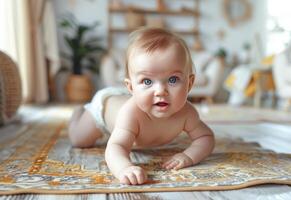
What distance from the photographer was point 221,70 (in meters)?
4.27

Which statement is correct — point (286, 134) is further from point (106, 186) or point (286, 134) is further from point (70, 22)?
point (70, 22)

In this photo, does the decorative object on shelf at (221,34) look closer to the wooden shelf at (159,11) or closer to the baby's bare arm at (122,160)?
the wooden shelf at (159,11)

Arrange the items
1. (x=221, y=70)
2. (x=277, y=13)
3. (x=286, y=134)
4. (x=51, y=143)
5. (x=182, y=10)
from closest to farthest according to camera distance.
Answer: (x=51, y=143) < (x=286, y=134) < (x=221, y=70) < (x=277, y=13) < (x=182, y=10)

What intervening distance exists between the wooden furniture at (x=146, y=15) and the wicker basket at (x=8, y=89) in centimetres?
300

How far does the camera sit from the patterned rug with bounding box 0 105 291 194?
2.52 ft

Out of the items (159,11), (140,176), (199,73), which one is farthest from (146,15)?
(140,176)

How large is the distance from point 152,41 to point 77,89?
3.68 m

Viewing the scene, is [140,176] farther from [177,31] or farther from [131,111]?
[177,31]

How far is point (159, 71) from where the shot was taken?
2.78 ft

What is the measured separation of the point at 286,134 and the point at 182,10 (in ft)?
11.4

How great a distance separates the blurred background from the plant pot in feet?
0.04

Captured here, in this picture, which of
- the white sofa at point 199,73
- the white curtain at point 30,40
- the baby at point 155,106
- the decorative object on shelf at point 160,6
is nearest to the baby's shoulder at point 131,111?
the baby at point 155,106

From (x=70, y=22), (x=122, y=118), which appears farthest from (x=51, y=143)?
(x=70, y=22)

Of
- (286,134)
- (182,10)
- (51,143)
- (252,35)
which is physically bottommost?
(286,134)
